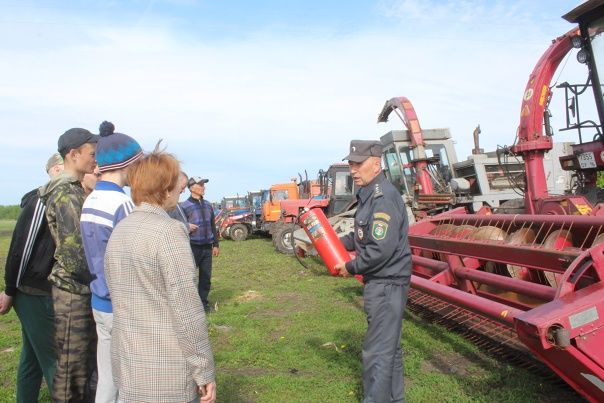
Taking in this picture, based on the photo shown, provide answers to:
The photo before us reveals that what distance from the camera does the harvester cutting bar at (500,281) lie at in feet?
11.2

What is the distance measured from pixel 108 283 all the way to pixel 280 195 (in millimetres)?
18290

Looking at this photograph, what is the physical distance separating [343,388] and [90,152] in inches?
98.0

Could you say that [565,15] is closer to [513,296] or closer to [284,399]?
[513,296]

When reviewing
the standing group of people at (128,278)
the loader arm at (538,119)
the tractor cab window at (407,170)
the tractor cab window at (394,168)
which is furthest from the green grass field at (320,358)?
the tractor cab window at (394,168)

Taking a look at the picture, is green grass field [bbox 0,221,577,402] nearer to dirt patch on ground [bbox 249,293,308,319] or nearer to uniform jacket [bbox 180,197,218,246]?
dirt patch on ground [bbox 249,293,308,319]

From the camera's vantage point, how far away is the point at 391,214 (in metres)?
3.03

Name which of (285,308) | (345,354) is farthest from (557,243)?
(285,308)

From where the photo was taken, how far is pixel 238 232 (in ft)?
69.5

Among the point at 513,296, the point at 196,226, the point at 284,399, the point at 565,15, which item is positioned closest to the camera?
the point at 284,399

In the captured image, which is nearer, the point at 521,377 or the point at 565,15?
the point at 521,377

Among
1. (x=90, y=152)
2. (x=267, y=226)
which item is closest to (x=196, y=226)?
(x=90, y=152)

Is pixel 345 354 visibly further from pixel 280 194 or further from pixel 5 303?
pixel 280 194

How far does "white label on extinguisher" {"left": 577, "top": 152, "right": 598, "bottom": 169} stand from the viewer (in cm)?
583

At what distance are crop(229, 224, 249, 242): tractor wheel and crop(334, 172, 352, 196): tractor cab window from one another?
7.63m
